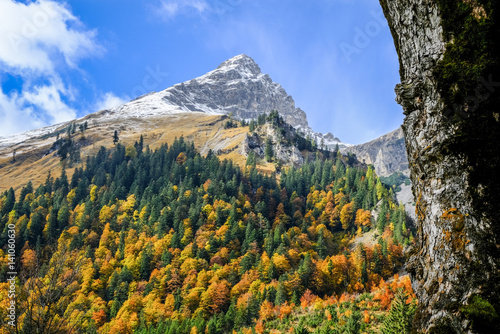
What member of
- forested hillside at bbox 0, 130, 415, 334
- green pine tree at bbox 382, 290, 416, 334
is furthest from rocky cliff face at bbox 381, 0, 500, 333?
forested hillside at bbox 0, 130, 415, 334

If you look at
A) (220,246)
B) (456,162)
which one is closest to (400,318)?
(456,162)

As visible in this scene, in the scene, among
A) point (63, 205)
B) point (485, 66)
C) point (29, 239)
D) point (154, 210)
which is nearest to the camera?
point (485, 66)

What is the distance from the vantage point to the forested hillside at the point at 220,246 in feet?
187

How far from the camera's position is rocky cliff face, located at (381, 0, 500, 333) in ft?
12.6

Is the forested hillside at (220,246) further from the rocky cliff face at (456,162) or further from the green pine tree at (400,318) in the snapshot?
the rocky cliff face at (456,162)

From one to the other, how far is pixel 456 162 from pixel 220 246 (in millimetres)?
88172

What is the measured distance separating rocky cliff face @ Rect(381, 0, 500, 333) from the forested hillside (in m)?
27.9

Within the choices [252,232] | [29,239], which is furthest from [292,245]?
[29,239]

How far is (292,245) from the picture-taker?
8725cm

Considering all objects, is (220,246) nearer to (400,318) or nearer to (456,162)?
(400,318)

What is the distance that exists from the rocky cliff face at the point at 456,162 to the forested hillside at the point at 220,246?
27.9 m

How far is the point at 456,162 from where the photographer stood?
430cm

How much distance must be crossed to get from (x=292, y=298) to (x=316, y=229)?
42931 mm

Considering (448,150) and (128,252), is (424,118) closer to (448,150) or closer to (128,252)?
(448,150)
